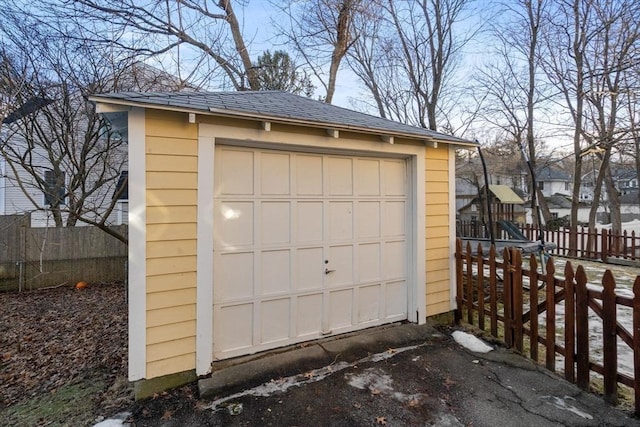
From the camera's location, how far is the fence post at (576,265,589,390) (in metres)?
3.07

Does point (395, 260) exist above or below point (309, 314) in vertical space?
above

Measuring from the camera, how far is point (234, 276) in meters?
3.50

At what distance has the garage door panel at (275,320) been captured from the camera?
3.65 meters

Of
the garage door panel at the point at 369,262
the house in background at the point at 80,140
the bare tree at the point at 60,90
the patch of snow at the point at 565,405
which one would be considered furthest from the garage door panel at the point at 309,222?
the house in background at the point at 80,140

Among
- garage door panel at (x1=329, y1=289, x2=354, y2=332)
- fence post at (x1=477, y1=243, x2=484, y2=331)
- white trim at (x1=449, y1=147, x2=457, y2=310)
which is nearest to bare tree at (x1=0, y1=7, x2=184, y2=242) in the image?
garage door panel at (x1=329, y1=289, x2=354, y2=332)

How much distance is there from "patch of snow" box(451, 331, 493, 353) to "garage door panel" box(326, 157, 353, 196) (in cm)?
232

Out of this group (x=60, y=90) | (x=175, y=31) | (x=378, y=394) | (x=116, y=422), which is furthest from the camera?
(x=175, y=31)

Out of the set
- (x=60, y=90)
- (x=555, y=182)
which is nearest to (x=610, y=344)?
(x=60, y=90)

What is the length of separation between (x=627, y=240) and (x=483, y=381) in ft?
33.0

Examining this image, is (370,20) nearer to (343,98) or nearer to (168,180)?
(343,98)

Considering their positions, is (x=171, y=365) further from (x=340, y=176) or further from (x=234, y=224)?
(x=340, y=176)

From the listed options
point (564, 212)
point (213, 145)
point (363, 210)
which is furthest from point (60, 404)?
point (564, 212)

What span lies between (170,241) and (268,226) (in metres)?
1.03

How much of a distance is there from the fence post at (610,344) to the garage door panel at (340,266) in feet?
8.20
